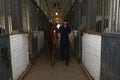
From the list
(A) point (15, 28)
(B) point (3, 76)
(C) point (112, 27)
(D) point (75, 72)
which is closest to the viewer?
(C) point (112, 27)

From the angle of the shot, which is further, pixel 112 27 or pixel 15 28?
pixel 15 28

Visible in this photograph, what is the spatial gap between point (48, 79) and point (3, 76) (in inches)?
63.0

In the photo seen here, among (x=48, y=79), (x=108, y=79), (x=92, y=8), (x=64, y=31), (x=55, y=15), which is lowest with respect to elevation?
(x=48, y=79)

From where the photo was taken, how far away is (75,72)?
4875 millimetres

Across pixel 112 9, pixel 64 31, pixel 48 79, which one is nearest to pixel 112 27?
pixel 112 9

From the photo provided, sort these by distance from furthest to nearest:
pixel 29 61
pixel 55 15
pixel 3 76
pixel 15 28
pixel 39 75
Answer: pixel 55 15
pixel 29 61
pixel 39 75
pixel 15 28
pixel 3 76

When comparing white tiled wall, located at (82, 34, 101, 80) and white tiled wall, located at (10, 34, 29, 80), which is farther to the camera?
white tiled wall, located at (10, 34, 29, 80)

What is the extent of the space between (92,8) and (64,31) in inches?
62.5

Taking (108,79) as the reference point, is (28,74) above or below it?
below

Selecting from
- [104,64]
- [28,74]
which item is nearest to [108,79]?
[104,64]

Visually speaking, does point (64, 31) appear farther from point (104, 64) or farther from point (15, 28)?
point (104, 64)

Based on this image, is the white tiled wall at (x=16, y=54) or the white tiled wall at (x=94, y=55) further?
the white tiled wall at (x=16, y=54)

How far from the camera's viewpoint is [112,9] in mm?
2623

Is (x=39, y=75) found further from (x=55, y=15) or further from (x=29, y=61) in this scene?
(x=55, y=15)
